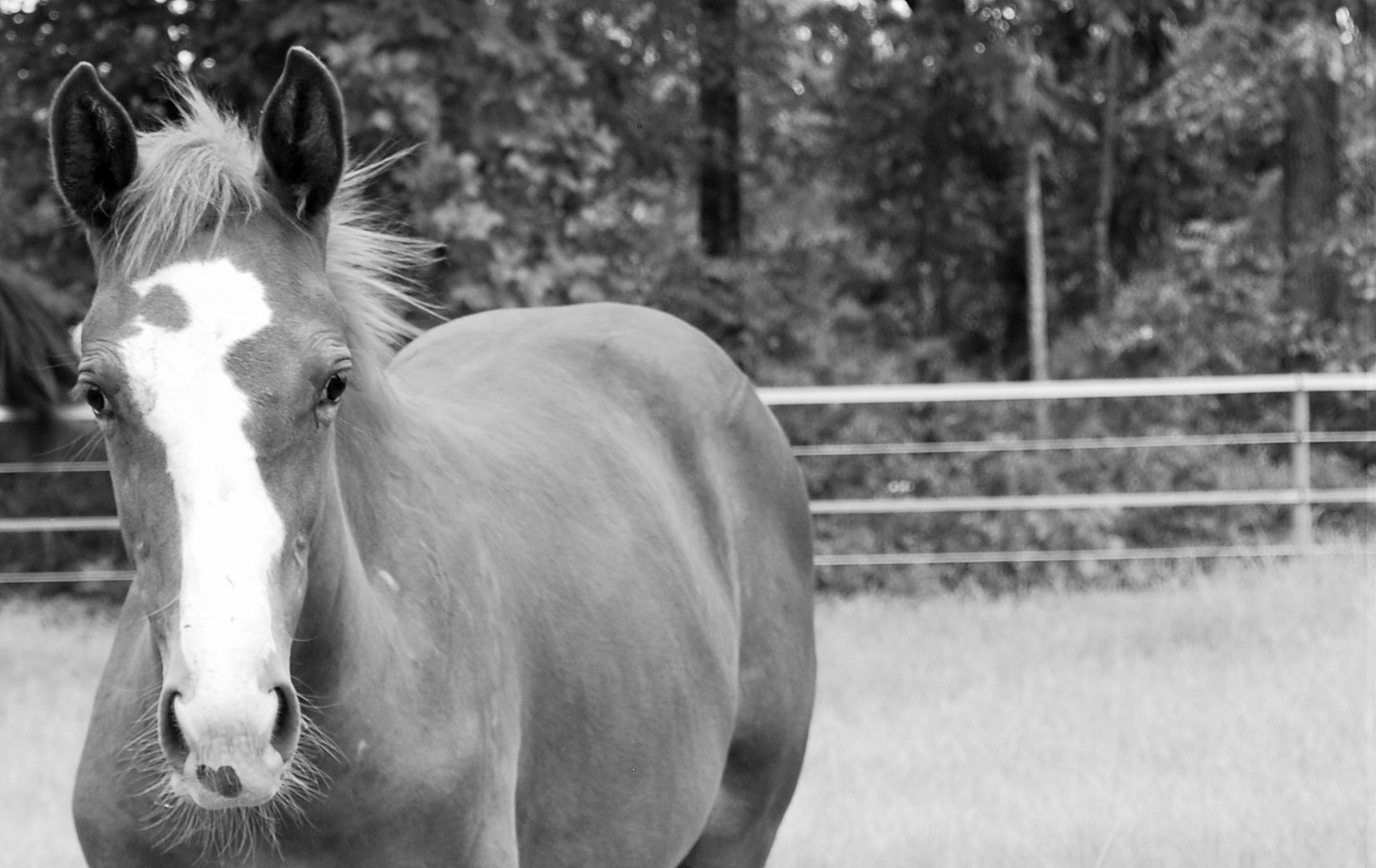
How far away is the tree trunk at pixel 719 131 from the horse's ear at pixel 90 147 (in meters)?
10.0

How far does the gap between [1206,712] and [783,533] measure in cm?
302

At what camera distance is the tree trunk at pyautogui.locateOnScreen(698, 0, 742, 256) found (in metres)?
11.8

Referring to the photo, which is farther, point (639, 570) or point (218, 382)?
point (639, 570)

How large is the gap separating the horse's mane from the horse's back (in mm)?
406

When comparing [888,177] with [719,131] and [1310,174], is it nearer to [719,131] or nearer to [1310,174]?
[719,131]

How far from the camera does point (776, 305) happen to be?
11.7 meters

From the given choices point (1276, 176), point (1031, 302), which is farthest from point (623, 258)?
point (1276, 176)

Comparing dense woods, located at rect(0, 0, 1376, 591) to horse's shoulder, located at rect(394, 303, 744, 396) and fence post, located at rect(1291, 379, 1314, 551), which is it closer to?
fence post, located at rect(1291, 379, 1314, 551)

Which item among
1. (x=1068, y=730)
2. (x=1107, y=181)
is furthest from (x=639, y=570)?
(x=1107, y=181)

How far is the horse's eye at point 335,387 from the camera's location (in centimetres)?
191

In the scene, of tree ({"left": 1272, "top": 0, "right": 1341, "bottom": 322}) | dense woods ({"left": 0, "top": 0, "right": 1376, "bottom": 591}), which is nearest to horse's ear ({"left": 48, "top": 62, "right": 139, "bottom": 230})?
dense woods ({"left": 0, "top": 0, "right": 1376, "bottom": 591})

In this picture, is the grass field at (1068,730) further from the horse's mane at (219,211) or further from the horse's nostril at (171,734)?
the horse's nostril at (171,734)

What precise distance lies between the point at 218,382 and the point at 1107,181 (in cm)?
1158

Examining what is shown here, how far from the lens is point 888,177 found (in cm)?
1265
